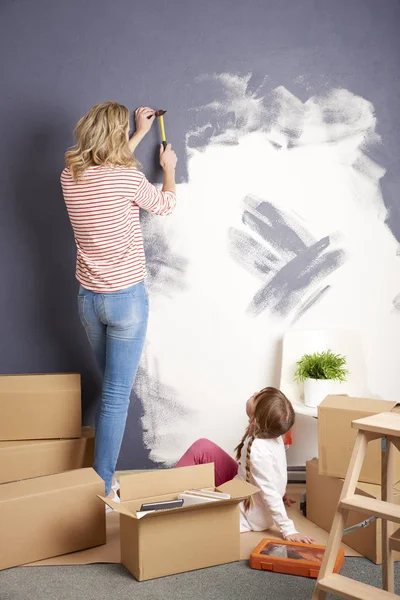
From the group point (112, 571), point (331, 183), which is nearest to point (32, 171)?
point (331, 183)

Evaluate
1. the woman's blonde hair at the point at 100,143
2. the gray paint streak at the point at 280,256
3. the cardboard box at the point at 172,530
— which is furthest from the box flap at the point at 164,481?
the woman's blonde hair at the point at 100,143

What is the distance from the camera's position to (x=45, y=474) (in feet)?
8.32

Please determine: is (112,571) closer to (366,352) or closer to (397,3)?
(366,352)

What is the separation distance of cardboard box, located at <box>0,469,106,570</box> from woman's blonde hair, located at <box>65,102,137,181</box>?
104 centimetres

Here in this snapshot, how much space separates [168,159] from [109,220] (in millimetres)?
465

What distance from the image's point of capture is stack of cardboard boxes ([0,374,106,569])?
83.3 inches

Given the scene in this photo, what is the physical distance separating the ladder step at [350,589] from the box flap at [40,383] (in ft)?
4.04

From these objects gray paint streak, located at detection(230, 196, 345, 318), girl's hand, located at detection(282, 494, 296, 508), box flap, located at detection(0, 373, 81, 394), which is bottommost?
girl's hand, located at detection(282, 494, 296, 508)

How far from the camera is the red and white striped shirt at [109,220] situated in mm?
2436

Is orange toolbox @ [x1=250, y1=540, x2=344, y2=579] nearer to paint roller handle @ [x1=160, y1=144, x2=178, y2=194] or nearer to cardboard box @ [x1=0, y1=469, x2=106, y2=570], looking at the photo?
cardboard box @ [x1=0, y1=469, x2=106, y2=570]

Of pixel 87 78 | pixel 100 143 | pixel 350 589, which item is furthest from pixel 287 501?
pixel 87 78

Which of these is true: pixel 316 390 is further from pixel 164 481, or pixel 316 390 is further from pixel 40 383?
pixel 40 383

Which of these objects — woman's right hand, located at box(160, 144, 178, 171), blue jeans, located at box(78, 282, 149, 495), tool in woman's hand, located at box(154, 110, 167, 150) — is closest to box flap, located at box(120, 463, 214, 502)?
blue jeans, located at box(78, 282, 149, 495)

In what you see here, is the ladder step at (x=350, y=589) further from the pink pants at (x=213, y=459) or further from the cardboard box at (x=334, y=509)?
the pink pants at (x=213, y=459)
